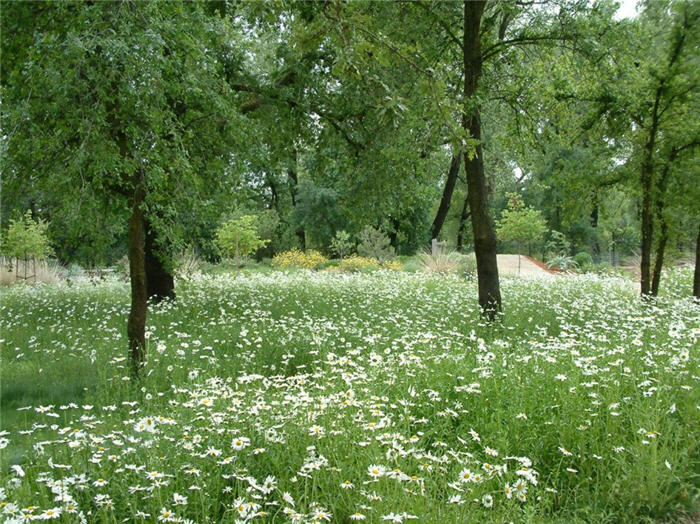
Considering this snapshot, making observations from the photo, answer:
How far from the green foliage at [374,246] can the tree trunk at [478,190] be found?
16967mm

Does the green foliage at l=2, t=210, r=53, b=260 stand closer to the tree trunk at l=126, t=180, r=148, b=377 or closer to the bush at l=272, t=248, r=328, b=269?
the bush at l=272, t=248, r=328, b=269

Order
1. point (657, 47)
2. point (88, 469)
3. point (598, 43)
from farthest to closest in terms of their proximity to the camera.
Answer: point (657, 47) → point (598, 43) → point (88, 469)

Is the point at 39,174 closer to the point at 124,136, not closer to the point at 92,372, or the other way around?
the point at 124,136

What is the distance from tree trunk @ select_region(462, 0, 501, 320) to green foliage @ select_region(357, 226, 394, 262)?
16967 mm

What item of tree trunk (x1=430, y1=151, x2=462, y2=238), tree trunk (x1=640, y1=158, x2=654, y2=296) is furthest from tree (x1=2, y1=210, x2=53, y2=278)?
tree trunk (x1=640, y1=158, x2=654, y2=296)

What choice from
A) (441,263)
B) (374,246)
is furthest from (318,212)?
(441,263)

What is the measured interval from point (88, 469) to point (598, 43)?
906 centimetres

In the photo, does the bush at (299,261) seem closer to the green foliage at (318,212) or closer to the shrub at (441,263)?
the green foliage at (318,212)

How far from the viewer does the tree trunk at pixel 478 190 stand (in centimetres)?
895

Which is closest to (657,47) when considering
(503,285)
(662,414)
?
(503,285)

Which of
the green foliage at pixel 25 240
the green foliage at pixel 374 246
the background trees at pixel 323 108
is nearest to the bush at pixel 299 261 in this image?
the green foliage at pixel 374 246

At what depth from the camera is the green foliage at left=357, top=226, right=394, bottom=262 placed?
1059 inches

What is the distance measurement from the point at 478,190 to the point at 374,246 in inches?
719

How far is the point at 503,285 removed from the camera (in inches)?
539
